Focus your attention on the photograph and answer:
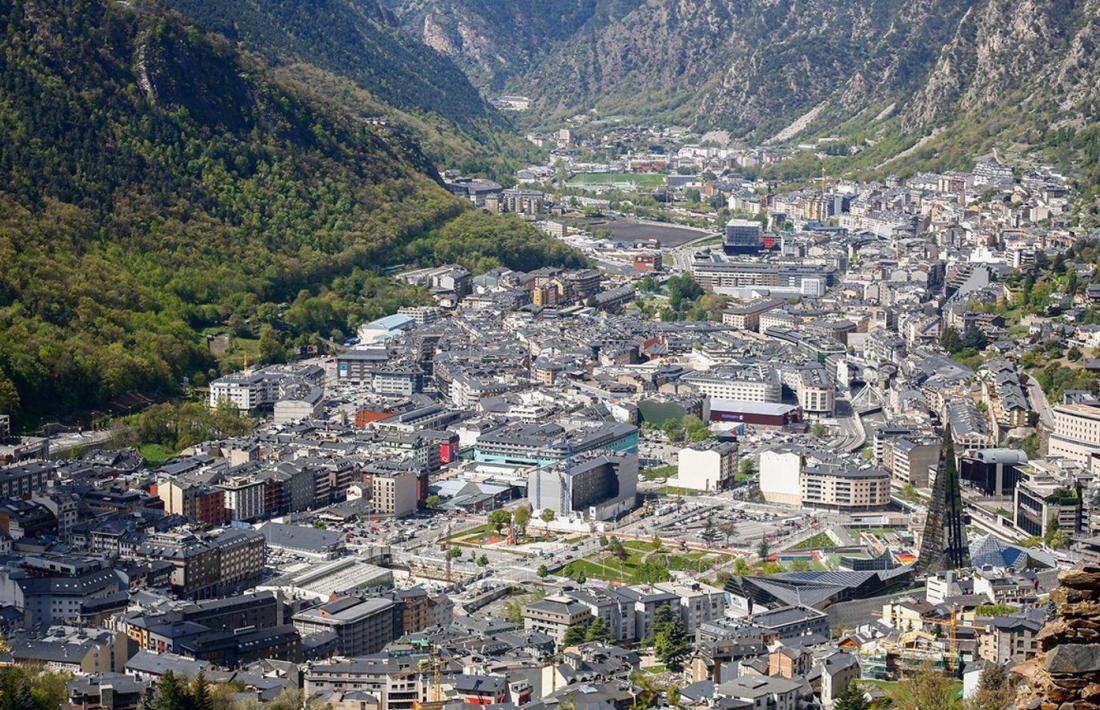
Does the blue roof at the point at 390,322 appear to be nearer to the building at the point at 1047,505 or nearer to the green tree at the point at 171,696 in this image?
Answer: the building at the point at 1047,505

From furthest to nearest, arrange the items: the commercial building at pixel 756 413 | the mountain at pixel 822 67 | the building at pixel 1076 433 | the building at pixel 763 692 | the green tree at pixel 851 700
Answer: the mountain at pixel 822 67
the commercial building at pixel 756 413
the building at pixel 1076 433
the building at pixel 763 692
the green tree at pixel 851 700

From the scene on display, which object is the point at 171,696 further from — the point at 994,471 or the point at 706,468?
the point at 994,471

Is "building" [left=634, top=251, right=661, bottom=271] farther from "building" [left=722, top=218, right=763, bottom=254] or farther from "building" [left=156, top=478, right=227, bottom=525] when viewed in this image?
"building" [left=156, top=478, right=227, bottom=525]

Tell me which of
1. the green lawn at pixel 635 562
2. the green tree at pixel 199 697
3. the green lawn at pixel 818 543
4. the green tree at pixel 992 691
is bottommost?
the green lawn at pixel 635 562

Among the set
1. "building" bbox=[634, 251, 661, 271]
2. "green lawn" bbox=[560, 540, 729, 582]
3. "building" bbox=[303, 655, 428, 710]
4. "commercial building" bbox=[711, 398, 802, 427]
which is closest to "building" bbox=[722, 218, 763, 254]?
"building" bbox=[634, 251, 661, 271]

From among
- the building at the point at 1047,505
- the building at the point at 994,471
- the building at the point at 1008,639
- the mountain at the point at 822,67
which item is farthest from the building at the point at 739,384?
the mountain at the point at 822,67

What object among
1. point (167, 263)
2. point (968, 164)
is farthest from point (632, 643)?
point (968, 164)

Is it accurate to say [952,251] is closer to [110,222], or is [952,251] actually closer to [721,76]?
[110,222]
